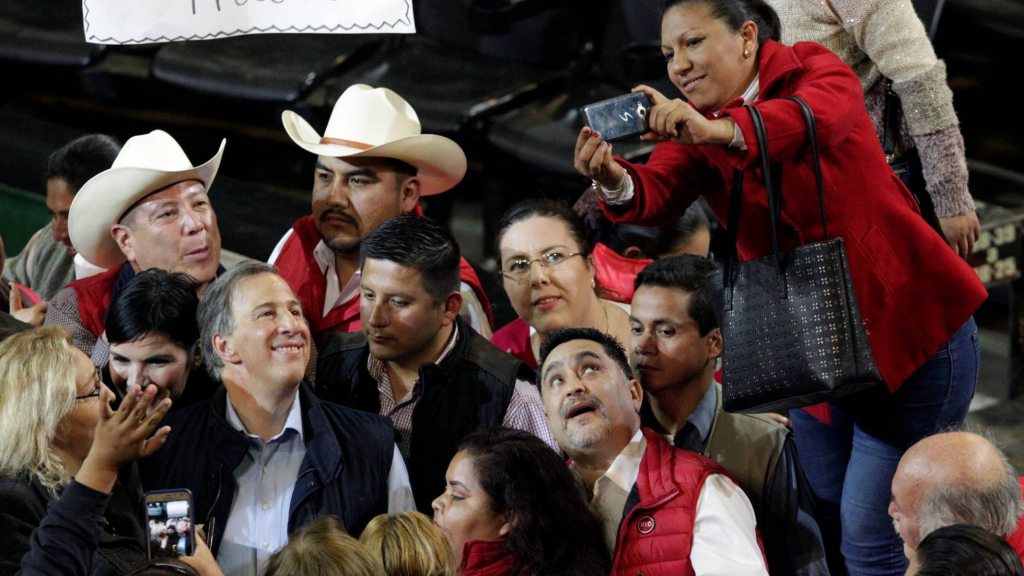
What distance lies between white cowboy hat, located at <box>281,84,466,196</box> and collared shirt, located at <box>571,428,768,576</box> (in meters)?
1.53

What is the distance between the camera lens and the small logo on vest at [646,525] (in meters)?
3.20

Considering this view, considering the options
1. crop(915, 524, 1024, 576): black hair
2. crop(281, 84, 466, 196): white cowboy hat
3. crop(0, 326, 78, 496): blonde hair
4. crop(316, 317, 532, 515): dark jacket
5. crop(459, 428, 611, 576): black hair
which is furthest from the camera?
crop(281, 84, 466, 196): white cowboy hat

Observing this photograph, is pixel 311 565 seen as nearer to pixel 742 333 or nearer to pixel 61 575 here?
pixel 61 575

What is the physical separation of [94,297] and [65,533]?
1.50m

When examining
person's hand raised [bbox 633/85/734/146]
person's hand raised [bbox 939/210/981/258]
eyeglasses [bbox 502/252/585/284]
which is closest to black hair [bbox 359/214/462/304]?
eyeglasses [bbox 502/252/585/284]

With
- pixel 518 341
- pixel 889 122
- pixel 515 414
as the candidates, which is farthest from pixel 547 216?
pixel 889 122

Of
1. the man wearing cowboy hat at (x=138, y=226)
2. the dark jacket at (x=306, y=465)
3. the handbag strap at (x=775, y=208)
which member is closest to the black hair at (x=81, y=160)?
the man wearing cowboy hat at (x=138, y=226)

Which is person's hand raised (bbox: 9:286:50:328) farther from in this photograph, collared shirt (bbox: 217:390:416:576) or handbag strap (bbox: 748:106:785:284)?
handbag strap (bbox: 748:106:785:284)

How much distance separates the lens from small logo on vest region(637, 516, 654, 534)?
3.20 meters

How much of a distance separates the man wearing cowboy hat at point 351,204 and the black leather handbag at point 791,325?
154cm

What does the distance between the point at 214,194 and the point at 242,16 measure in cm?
317

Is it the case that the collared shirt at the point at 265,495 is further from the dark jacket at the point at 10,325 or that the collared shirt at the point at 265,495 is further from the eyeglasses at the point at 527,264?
the eyeglasses at the point at 527,264

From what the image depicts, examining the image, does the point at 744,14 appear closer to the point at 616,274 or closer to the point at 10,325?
the point at 616,274

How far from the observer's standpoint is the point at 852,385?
2.82 metres
